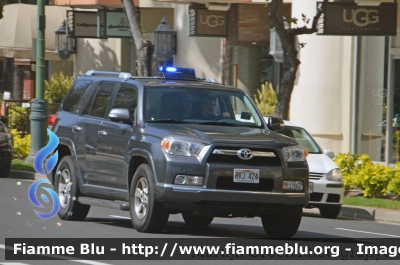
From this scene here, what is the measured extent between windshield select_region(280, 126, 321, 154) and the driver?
16.7 feet

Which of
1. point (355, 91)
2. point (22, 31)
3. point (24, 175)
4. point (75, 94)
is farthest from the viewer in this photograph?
point (22, 31)

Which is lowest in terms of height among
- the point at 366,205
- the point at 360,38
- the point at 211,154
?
the point at 366,205

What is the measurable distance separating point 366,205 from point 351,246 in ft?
18.6

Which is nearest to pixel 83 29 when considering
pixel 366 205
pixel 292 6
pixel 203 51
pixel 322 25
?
pixel 203 51

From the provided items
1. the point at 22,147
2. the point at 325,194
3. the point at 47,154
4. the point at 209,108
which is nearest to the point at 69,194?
the point at 47,154

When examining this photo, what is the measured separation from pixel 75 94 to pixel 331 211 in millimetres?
4854

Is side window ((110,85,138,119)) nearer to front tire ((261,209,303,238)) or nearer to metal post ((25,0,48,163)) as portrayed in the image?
front tire ((261,209,303,238))

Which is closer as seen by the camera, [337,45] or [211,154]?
[211,154]

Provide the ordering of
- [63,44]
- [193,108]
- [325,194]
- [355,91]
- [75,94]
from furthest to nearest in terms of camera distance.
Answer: [63,44] → [355,91] → [325,194] → [75,94] → [193,108]

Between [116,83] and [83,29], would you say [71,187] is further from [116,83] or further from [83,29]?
[83,29]

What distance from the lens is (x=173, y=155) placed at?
11.1 meters

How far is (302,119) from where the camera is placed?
78.5 ft

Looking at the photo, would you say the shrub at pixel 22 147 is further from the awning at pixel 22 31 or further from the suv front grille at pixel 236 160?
the suv front grille at pixel 236 160

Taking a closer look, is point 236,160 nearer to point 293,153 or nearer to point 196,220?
point 293,153
